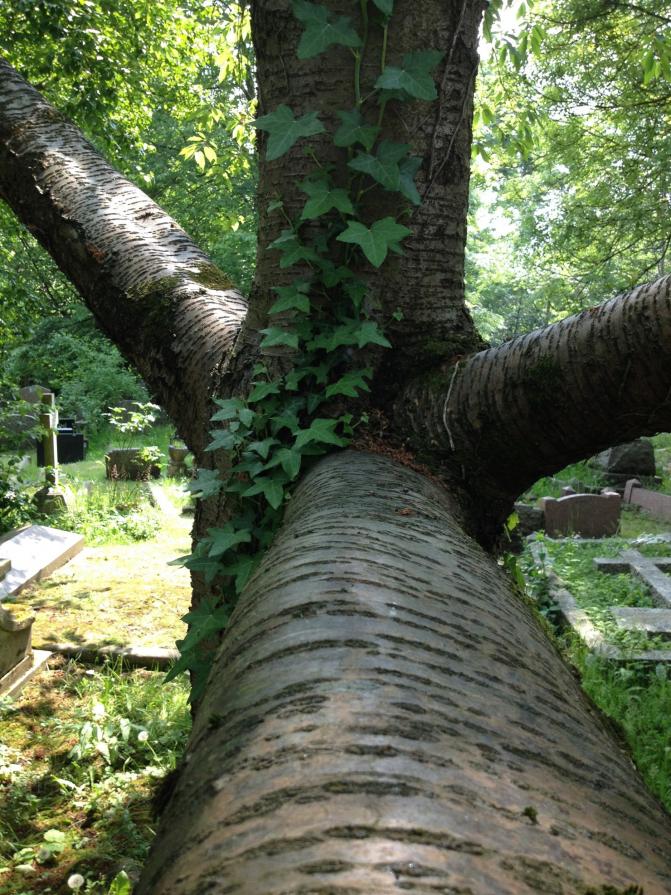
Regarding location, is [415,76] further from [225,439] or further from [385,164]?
[225,439]

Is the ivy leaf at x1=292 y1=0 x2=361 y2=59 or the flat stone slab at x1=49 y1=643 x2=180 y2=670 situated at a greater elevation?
the ivy leaf at x1=292 y1=0 x2=361 y2=59

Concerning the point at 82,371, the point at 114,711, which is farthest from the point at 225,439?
the point at 82,371

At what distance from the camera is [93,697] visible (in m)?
5.02

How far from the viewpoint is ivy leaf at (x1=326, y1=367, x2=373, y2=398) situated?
1973 millimetres

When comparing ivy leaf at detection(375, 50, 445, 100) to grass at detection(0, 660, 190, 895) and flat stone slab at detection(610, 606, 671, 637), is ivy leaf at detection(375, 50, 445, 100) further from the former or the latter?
flat stone slab at detection(610, 606, 671, 637)

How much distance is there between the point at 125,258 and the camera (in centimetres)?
256

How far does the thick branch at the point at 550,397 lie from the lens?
5.12 feet

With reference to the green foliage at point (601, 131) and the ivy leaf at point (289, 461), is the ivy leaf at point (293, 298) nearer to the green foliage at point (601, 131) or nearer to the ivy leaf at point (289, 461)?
the ivy leaf at point (289, 461)

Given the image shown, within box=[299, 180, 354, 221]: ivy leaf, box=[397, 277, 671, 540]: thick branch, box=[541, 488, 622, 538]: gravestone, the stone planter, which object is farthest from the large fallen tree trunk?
the stone planter

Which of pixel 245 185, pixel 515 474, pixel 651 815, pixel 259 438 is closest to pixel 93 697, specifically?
pixel 259 438

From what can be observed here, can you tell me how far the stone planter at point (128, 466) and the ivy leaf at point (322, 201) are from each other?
11.6 metres

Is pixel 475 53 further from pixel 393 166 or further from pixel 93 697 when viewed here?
pixel 93 697

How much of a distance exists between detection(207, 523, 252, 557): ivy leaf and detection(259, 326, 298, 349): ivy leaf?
0.53 metres

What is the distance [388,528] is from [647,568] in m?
7.44
